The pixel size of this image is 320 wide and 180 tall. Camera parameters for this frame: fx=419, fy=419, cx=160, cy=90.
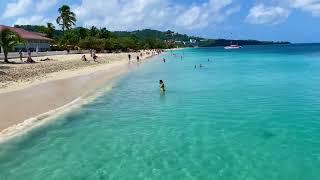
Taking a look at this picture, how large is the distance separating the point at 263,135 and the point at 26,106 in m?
12.4

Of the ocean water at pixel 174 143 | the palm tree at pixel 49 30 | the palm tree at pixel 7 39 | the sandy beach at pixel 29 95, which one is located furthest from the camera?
the palm tree at pixel 49 30

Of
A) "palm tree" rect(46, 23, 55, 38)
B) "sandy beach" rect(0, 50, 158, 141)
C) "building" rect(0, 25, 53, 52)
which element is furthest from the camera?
"palm tree" rect(46, 23, 55, 38)

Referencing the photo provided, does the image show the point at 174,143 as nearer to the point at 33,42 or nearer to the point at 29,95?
the point at 29,95

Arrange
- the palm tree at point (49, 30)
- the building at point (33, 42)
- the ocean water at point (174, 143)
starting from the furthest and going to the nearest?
the palm tree at point (49, 30) → the building at point (33, 42) → the ocean water at point (174, 143)

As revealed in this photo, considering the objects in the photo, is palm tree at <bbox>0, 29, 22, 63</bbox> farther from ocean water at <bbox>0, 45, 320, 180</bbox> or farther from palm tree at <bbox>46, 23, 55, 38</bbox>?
palm tree at <bbox>46, 23, 55, 38</bbox>

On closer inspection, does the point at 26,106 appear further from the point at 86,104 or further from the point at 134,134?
the point at 134,134

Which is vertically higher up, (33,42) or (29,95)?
(33,42)

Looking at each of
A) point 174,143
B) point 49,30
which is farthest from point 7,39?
point 49,30

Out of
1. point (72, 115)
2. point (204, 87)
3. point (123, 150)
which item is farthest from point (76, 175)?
point (204, 87)

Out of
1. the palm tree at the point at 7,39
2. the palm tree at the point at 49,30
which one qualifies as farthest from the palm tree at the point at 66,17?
the palm tree at the point at 7,39

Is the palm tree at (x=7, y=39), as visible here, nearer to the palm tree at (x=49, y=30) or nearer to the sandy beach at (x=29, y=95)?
the sandy beach at (x=29, y=95)

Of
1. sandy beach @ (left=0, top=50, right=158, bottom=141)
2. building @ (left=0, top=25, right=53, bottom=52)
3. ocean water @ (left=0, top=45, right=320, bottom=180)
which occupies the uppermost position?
building @ (left=0, top=25, right=53, bottom=52)

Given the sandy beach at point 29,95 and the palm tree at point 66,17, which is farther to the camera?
the palm tree at point 66,17

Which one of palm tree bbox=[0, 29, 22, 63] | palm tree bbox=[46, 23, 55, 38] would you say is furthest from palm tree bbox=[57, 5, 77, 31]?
palm tree bbox=[0, 29, 22, 63]
